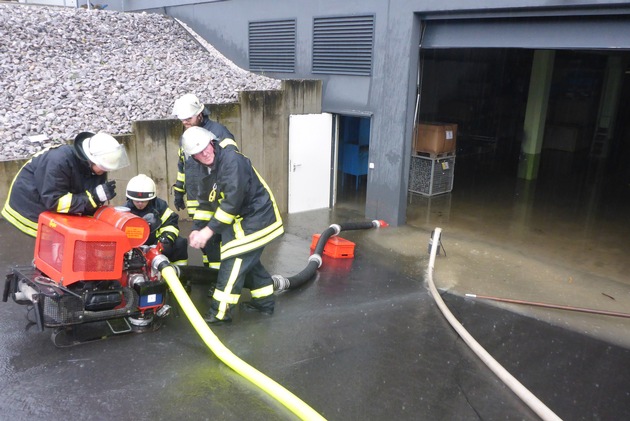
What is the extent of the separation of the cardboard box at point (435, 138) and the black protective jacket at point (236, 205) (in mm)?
5582

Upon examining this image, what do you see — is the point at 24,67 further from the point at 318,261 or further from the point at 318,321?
the point at 318,321

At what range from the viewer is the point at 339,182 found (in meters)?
10.9

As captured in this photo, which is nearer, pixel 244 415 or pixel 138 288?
pixel 244 415

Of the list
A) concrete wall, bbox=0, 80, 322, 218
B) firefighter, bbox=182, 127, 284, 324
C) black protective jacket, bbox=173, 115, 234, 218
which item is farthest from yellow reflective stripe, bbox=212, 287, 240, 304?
concrete wall, bbox=0, 80, 322, 218

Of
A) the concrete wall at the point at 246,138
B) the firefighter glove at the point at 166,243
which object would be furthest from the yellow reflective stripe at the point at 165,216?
the concrete wall at the point at 246,138

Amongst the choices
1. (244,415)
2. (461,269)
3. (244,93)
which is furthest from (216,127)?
(461,269)

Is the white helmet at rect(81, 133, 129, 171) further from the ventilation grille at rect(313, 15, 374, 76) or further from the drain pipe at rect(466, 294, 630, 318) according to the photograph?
the ventilation grille at rect(313, 15, 374, 76)

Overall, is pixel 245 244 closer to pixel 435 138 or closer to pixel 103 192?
pixel 103 192

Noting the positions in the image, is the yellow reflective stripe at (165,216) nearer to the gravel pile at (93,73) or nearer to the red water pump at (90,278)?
the red water pump at (90,278)

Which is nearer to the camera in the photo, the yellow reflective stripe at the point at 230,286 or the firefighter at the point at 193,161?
the yellow reflective stripe at the point at 230,286

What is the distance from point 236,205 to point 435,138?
6.07m

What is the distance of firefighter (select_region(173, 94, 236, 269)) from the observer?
5070 millimetres

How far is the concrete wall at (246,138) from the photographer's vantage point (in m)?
6.77

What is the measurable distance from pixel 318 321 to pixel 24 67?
7.14 metres
